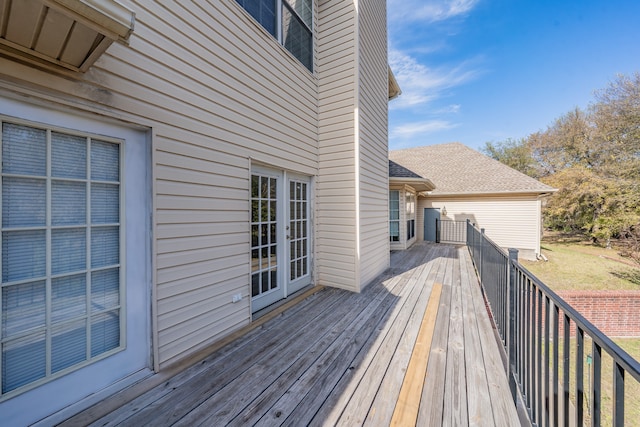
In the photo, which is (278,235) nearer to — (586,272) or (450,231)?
(450,231)

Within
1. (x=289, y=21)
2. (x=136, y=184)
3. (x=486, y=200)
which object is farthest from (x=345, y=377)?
(x=486, y=200)

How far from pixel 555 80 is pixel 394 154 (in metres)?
8.03

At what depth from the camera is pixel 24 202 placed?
1600 mm

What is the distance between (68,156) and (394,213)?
8713 millimetres

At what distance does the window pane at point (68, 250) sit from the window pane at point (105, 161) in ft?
1.46

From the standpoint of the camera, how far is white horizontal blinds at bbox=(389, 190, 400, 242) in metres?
9.12

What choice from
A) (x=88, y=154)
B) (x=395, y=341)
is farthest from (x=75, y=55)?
(x=395, y=341)

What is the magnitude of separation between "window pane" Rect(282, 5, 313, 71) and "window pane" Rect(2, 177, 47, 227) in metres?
3.72

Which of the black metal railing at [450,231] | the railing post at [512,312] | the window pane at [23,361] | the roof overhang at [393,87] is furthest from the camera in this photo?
the black metal railing at [450,231]

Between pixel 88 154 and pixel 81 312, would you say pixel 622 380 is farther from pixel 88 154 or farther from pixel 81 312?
pixel 88 154

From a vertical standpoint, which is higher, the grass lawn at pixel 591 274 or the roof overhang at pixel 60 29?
the roof overhang at pixel 60 29

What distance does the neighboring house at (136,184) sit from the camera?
1.54m

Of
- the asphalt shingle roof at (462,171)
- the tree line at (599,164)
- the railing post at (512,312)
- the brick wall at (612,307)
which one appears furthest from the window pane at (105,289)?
the tree line at (599,164)

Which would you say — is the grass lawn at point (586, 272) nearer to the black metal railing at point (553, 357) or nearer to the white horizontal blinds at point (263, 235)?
the black metal railing at point (553, 357)
